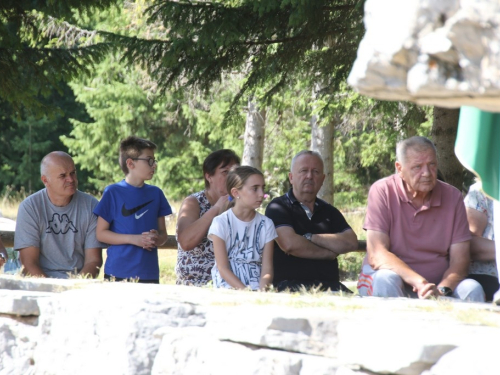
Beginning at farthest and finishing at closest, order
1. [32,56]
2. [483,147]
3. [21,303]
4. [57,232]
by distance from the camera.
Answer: [32,56] → [57,232] → [21,303] → [483,147]

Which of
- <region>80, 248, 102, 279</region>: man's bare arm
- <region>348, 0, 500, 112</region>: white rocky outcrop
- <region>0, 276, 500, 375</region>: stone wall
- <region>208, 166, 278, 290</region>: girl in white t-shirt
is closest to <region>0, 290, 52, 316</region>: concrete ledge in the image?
<region>0, 276, 500, 375</region>: stone wall

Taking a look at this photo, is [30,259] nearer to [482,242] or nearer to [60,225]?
[60,225]

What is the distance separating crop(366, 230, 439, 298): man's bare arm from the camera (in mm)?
4695

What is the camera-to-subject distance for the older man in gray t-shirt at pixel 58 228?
553cm

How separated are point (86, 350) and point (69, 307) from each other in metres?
0.23

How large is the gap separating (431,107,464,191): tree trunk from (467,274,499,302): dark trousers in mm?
2182

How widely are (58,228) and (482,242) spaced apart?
10.2ft

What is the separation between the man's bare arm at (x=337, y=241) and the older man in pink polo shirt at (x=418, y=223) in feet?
1.26

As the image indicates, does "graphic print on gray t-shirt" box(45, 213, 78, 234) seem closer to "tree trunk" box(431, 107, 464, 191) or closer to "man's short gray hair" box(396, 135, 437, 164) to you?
"man's short gray hair" box(396, 135, 437, 164)

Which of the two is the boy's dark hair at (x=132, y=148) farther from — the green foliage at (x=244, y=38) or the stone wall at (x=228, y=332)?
the stone wall at (x=228, y=332)

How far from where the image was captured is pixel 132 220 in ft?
18.5

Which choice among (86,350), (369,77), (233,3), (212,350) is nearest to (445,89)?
(369,77)

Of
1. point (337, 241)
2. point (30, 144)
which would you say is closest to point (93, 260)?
point (337, 241)

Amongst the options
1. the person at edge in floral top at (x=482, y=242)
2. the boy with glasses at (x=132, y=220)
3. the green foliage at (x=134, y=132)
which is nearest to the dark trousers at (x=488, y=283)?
the person at edge in floral top at (x=482, y=242)
